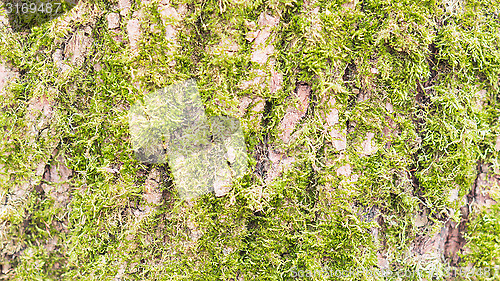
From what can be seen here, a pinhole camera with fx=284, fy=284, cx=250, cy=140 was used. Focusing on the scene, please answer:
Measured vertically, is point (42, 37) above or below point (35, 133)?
above

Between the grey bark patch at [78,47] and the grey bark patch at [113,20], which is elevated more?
the grey bark patch at [113,20]

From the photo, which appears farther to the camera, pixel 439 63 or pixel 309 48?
pixel 439 63

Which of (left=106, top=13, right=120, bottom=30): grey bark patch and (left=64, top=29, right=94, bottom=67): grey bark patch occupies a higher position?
(left=106, top=13, right=120, bottom=30): grey bark patch

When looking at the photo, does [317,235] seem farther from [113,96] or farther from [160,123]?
[113,96]

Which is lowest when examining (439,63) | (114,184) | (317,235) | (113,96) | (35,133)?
(317,235)

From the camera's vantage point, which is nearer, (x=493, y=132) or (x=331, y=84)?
(x=331, y=84)

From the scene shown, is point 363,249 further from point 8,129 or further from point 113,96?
point 8,129

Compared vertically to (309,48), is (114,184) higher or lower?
lower

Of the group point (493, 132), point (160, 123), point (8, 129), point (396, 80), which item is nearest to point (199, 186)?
point (160, 123)

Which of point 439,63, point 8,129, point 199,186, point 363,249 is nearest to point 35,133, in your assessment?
point 8,129
